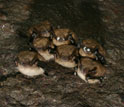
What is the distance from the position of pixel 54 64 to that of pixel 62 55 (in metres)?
0.53

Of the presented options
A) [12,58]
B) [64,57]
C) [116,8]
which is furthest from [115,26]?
[12,58]

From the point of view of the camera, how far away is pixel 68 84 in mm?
4727

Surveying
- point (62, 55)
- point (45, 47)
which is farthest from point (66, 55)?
point (45, 47)

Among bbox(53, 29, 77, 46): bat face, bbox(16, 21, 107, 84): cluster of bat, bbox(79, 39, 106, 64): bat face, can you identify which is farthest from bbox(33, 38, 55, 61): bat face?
bbox(79, 39, 106, 64): bat face

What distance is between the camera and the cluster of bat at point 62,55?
4496 mm

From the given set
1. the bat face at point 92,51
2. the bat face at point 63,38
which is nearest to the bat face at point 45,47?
the bat face at point 63,38

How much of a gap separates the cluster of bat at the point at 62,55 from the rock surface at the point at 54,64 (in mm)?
228

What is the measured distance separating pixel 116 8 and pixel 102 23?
4.27 ft

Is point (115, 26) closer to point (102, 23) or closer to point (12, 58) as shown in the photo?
point (102, 23)

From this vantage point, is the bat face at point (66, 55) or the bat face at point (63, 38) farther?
the bat face at point (63, 38)

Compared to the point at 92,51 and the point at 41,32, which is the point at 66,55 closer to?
the point at 92,51

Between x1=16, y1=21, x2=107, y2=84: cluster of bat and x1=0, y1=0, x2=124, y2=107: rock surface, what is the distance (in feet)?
0.75

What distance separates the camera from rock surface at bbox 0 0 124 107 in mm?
4402

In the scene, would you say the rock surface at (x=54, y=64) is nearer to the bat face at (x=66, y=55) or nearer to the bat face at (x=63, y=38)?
the bat face at (x=66, y=55)
